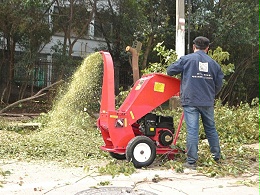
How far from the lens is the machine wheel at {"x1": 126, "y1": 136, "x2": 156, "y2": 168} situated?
488 cm

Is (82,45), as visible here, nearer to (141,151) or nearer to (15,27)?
(15,27)

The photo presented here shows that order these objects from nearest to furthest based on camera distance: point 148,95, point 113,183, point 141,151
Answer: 1. point 113,183
2. point 141,151
3. point 148,95

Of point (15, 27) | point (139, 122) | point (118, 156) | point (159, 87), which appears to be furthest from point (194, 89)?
point (15, 27)

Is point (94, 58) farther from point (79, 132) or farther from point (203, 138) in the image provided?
point (203, 138)

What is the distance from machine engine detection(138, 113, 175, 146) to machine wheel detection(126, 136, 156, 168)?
243 millimetres

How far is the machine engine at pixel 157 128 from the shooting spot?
521 cm

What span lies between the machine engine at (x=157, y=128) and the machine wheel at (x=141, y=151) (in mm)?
243

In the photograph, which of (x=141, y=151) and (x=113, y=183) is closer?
(x=113, y=183)

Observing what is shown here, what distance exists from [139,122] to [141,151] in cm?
53

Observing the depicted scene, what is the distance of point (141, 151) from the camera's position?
4.95m

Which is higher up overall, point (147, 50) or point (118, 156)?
point (147, 50)

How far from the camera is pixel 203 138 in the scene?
7.60 metres

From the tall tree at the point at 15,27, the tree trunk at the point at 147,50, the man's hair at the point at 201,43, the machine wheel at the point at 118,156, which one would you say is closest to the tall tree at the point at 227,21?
the tree trunk at the point at 147,50

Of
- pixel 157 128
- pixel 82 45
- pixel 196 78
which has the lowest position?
pixel 157 128
